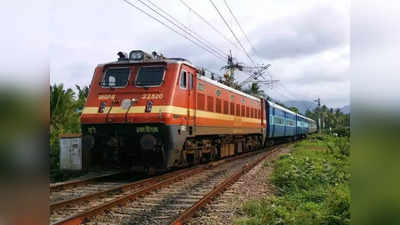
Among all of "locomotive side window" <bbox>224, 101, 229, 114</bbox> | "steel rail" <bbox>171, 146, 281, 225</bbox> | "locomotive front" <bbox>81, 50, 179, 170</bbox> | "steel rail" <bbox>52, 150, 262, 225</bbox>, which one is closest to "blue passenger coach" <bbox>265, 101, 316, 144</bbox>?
"locomotive side window" <bbox>224, 101, 229, 114</bbox>

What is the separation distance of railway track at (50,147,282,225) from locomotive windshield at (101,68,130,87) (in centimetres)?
A: 297

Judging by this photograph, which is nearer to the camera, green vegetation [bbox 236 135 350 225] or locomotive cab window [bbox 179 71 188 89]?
green vegetation [bbox 236 135 350 225]

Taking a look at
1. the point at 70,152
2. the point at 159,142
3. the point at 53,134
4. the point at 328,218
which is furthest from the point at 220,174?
the point at 53,134

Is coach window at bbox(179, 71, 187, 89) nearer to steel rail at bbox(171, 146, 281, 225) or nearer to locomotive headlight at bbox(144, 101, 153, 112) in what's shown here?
locomotive headlight at bbox(144, 101, 153, 112)

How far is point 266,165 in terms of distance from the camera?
13.9m

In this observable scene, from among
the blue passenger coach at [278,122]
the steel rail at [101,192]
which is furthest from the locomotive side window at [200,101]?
the blue passenger coach at [278,122]

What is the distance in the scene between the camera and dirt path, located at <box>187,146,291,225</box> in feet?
19.5

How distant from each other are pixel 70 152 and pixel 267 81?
19.1 meters

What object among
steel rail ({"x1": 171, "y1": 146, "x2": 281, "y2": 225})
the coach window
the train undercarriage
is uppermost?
the coach window

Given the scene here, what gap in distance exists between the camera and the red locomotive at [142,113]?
9820 mm

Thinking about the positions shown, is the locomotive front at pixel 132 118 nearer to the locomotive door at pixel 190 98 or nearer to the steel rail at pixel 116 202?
the locomotive door at pixel 190 98

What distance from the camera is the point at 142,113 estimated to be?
32.3 ft

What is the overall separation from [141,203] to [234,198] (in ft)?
6.34

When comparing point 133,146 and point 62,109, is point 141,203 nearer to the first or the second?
point 133,146
